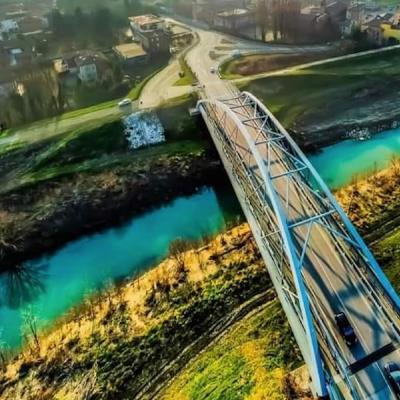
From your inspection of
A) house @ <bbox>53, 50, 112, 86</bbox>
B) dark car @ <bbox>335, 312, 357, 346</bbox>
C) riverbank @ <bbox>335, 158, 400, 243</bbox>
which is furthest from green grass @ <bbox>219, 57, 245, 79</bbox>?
dark car @ <bbox>335, 312, 357, 346</bbox>

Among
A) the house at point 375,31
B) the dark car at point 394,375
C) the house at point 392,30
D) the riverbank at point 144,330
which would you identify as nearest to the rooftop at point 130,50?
the house at point 375,31

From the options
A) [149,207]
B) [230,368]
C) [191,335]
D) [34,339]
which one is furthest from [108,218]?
[230,368]

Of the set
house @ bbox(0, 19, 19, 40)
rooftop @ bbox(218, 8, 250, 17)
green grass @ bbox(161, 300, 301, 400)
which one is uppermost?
house @ bbox(0, 19, 19, 40)

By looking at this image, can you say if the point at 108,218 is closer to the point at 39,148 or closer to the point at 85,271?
the point at 85,271

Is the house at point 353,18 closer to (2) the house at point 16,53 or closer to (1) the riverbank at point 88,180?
(1) the riverbank at point 88,180

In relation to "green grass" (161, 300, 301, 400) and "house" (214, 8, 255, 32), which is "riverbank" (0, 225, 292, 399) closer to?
"green grass" (161, 300, 301, 400)

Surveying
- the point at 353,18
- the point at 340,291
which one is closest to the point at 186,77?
the point at 353,18
